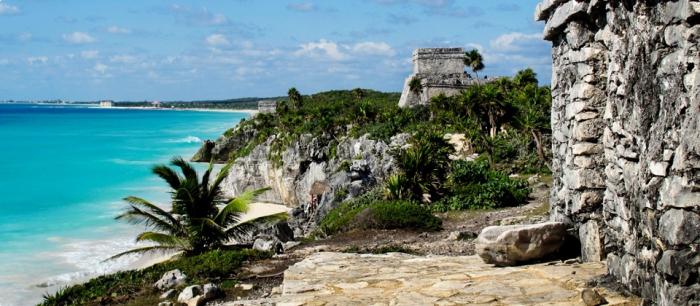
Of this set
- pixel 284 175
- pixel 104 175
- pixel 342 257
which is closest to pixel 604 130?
pixel 342 257

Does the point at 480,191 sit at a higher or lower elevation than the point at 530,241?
lower

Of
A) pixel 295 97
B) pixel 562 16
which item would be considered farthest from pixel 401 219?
pixel 295 97

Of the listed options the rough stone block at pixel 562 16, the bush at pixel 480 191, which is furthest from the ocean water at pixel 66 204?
the rough stone block at pixel 562 16

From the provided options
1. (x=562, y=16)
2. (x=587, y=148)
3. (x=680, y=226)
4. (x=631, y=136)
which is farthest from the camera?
(x=562, y=16)

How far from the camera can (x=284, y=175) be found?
43.0 m

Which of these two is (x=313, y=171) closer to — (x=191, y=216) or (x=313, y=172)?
(x=313, y=172)

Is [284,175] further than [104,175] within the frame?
No

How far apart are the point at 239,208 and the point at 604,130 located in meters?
10.6

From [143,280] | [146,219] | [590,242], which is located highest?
[590,242]

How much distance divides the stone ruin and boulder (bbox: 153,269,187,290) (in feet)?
19.6

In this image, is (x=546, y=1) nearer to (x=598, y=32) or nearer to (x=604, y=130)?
(x=598, y=32)

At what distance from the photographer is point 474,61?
5816 centimetres

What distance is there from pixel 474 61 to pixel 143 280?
163 feet

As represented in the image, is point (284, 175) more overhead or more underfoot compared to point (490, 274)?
more underfoot
